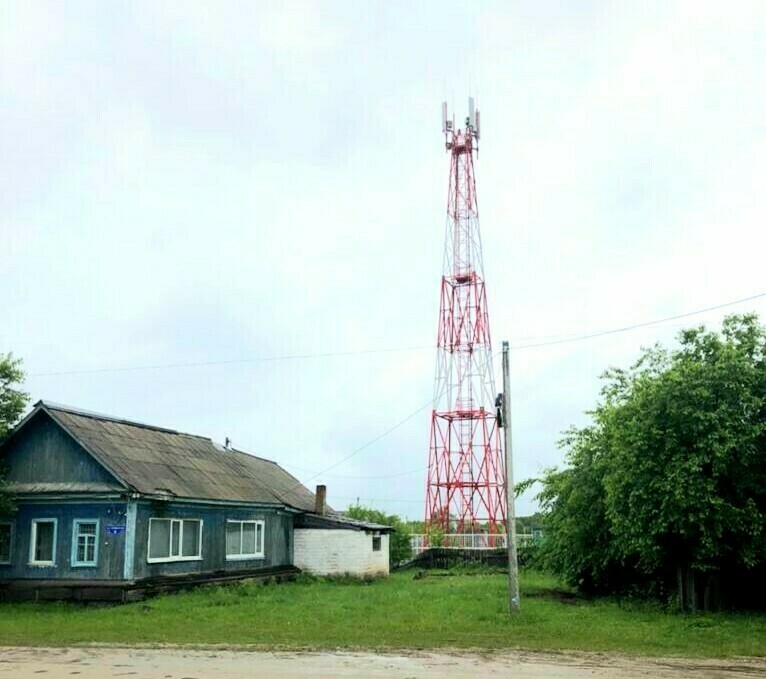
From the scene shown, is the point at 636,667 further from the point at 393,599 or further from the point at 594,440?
the point at 594,440

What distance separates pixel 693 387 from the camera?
20.2 meters

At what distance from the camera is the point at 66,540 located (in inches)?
923

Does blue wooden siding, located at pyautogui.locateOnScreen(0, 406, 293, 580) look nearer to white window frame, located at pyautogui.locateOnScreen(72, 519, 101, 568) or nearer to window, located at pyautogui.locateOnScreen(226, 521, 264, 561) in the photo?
white window frame, located at pyautogui.locateOnScreen(72, 519, 101, 568)

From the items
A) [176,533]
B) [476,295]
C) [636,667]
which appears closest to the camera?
[636,667]

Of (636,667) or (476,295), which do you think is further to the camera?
(476,295)

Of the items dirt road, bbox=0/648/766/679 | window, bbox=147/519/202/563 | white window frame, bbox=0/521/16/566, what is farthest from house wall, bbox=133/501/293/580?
dirt road, bbox=0/648/766/679

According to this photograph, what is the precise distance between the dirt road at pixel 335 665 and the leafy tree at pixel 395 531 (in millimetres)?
26092

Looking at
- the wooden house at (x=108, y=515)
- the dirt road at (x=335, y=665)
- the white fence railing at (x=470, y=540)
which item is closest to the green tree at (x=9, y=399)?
the wooden house at (x=108, y=515)

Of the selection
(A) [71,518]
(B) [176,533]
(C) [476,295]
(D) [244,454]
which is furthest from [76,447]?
(C) [476,295]

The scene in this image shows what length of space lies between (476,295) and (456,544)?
1251 cm

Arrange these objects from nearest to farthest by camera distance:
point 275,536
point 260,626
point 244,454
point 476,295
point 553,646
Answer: point 553,646 < point 260,626 < point 275,536 < point 244,454 < point 476,295

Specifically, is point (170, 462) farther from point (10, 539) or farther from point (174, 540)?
point (10, 539)

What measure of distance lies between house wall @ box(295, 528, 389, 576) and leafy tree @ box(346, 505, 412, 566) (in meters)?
6.47

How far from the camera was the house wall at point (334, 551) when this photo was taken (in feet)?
108
